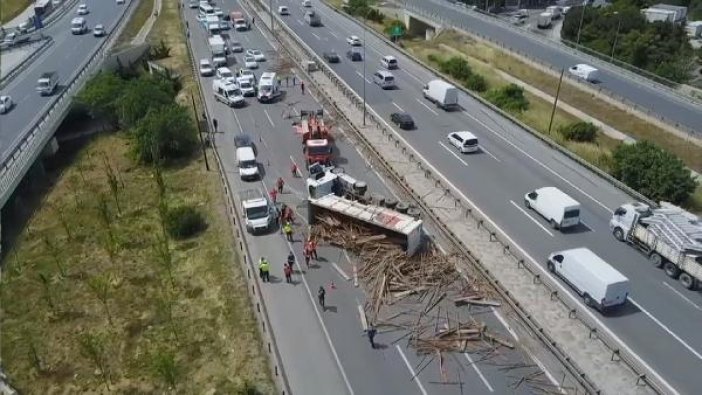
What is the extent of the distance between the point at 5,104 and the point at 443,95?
154ft

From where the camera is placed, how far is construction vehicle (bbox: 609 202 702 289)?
29.9 metres

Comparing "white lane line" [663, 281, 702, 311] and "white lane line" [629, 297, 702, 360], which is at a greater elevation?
"white lane line" [629, 297, 702, 360]

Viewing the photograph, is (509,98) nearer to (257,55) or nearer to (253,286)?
(257,55)

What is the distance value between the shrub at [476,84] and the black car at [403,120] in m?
17.0

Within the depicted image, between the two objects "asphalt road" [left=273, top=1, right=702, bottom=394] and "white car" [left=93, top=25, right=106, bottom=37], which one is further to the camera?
"white car" [left=93, top=25, right=106, bottom=37]

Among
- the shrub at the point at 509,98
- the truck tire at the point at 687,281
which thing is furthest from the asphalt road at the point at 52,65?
the truck tire at the point at 687,281

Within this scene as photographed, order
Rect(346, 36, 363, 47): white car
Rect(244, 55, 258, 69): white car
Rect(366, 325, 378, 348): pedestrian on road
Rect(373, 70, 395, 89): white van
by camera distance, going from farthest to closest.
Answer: Rect(346, 36, 363, 47): white car < Rect(244, 55, 258, 69): white car < Rect(373, 70, 395, 89): white van < Rect(366, 325, 378, 348): pedestrian on road

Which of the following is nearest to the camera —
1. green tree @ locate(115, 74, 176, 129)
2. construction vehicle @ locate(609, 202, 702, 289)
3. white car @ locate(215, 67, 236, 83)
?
construction vehicle @ locate(609, 202, 702, 289)

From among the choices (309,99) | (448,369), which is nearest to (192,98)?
(309,99)

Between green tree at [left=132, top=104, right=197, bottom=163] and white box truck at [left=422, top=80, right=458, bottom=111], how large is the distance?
2469 centimetres

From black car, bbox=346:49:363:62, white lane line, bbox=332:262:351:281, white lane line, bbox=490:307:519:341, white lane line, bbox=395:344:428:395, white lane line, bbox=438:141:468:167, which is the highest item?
white lane line, bbox=490:307:519:341

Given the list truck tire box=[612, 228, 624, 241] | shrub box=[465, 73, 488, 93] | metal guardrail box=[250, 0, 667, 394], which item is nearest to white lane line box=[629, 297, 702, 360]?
metal guardrail box=[250, 0, 667, 394]

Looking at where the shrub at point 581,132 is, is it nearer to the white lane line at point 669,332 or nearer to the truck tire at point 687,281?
the truck tire at point 687,281

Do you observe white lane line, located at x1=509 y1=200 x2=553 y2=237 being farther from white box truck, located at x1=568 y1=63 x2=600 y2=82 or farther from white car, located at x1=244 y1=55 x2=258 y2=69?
white car, located at x1=244 y1=55 x2=258 y2=69
